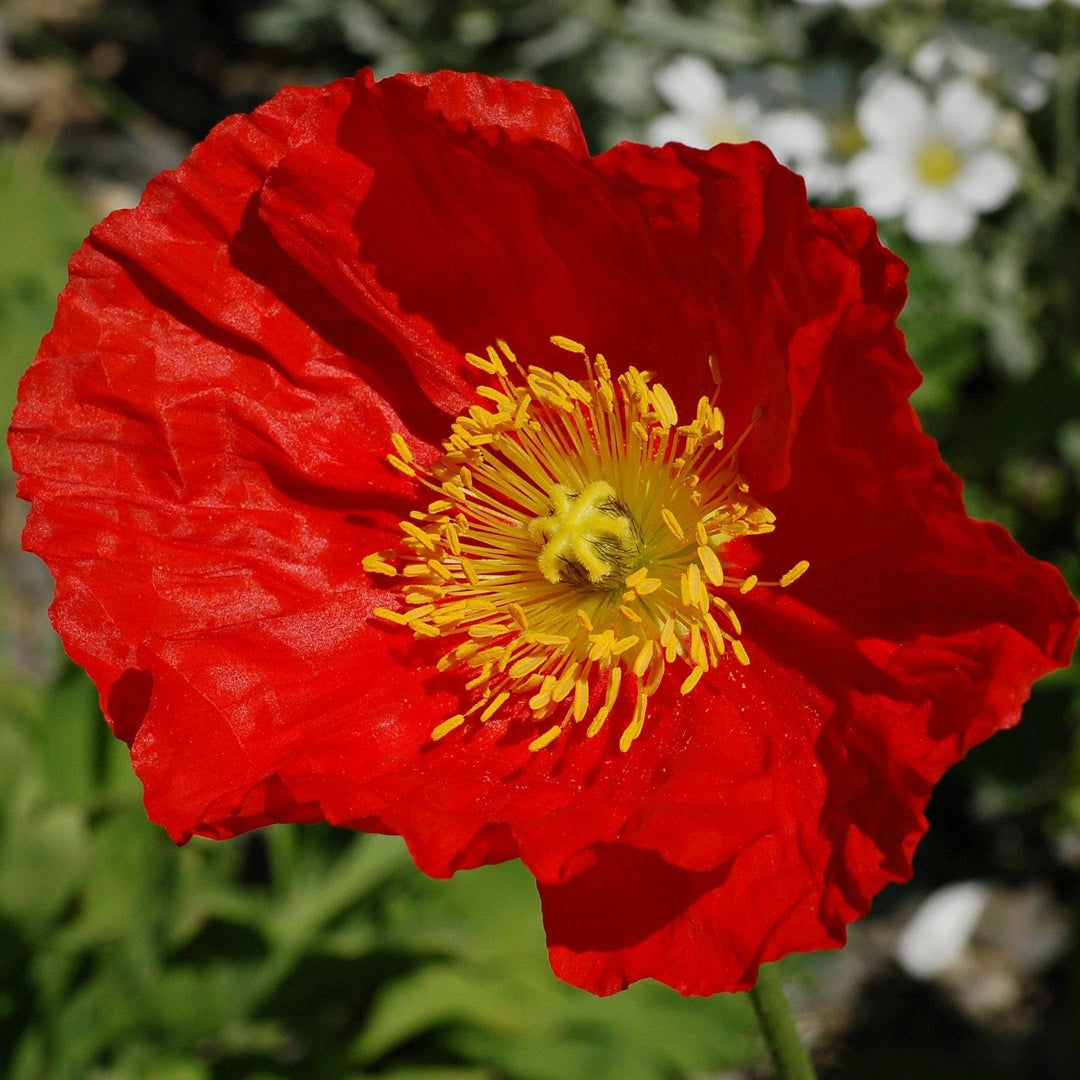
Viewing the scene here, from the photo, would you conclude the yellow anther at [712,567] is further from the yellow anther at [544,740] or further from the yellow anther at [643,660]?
the yellow anther at [544,740]

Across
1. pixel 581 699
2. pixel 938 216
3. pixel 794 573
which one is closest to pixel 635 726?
pixel 581 699

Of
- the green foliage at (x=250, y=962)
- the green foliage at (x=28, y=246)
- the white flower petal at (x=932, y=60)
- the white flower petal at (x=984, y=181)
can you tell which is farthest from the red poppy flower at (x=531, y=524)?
the green foliage at (x=28, y=246)

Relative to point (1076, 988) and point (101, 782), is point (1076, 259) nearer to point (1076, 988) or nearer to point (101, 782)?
point (1076, 988)

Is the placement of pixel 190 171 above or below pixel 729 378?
above

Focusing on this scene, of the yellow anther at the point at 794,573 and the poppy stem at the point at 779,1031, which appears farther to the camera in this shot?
the yellow anther at the point at 794,573

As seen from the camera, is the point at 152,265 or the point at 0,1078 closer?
the point at 152,265

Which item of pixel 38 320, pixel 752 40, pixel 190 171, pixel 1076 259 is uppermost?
pixel 190 171

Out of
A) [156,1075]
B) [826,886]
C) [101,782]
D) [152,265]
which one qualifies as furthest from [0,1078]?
[826,886]

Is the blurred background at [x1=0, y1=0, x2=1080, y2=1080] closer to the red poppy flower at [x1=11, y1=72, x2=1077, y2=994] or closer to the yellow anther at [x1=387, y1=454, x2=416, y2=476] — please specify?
the red poppy flower at [x1=11, y1=72, x2=1077, y2=994]
